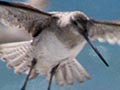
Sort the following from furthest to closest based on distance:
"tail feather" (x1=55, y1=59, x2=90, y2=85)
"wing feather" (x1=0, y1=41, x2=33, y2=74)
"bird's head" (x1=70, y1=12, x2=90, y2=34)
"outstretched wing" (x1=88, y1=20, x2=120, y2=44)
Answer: "tail feather" (x1=55, y1=59, x2=90, y2=85), "wing feather" (x1=0, y1=41, x2=33, y2=74), "outstretched wing" (x1=88, y1=20, x2=120, y2=44), "bird's head" (x1=70, y1=12, x2=90, y2=34)

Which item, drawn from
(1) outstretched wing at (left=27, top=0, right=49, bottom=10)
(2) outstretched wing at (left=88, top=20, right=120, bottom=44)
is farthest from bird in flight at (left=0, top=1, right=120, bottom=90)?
(1) outstretched wing at (left=27, top=0, right=49, bottom=10)

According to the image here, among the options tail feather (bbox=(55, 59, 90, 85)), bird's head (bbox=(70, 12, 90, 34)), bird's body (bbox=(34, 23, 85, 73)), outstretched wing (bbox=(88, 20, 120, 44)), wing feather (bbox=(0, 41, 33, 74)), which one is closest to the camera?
bird's head (bbox=(70, 12, 90, 34))

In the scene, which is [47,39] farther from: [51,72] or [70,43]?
[51,72]

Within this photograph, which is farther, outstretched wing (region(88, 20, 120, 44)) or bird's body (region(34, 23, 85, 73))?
outstretched wing (region(88, 20, 120, 44))

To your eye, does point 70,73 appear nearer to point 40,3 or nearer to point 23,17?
point 40,3

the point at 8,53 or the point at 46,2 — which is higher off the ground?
the point at 46,2

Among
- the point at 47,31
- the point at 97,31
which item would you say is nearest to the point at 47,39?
the point at 47,31

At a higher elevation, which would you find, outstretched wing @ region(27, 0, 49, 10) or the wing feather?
outstretched wing @ region(27, 0, 49, 10)

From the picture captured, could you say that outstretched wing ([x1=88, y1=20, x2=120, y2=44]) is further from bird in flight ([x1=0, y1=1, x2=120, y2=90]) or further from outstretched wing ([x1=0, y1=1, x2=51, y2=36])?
outstretched wing ([x1=0, y1=1, x2=51, y2=36])
